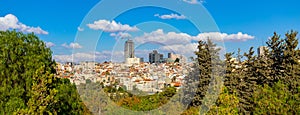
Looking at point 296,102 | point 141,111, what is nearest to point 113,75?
point 141,111

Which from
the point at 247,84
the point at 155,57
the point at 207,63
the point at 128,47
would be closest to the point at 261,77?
the point at 247,84

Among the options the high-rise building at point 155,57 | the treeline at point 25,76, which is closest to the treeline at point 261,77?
the high-rise building at point 155,57

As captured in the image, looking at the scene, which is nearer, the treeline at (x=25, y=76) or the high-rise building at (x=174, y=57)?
the treeline at (x=25, y=76)

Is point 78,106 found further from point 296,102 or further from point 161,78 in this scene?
point 296,102

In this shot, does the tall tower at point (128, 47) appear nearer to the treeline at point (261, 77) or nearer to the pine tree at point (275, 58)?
the treeline at point (261, 77)

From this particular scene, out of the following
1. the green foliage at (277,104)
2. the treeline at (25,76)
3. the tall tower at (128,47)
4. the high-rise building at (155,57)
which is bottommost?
the green foliage at (277,104)

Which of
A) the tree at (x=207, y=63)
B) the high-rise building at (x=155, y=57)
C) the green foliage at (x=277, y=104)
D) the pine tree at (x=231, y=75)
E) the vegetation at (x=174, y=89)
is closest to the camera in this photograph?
the vegetation at (x=174, y=89)

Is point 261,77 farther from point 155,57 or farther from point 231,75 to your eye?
point 155,57

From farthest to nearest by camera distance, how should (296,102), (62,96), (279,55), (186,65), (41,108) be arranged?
(279,55)
(186,65)
(296,102)
(62,96)
(41,108)

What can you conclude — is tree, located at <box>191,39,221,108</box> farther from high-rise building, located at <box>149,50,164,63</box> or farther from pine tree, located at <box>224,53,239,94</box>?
high-rise building, located at <box>149,50,164,63</box>
